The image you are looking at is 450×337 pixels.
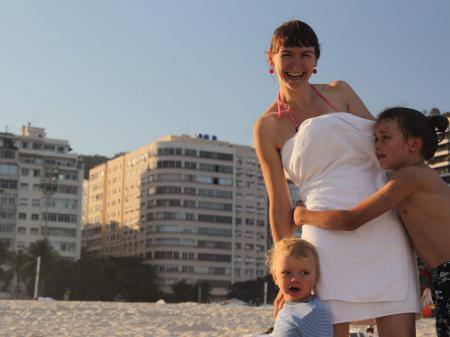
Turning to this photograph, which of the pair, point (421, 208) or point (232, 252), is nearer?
point (421, 208)

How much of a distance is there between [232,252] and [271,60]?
325ft

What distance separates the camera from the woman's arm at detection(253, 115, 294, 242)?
348cm

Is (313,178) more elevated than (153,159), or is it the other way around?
(153,159)

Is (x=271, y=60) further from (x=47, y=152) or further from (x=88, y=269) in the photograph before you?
(x=47, y=152)

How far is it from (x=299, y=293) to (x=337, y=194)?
43cm

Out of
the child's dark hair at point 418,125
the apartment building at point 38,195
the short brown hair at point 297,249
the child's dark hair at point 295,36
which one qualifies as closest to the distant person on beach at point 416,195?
A: the child's dark hair at point 418,125

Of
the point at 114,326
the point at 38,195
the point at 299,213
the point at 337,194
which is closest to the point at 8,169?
the point at 38,195

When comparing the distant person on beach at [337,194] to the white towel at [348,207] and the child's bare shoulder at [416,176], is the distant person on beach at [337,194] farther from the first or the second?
the child's bare shoulder at [416,176]

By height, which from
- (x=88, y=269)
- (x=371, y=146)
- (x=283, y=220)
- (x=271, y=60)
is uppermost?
(x=88, y=269)

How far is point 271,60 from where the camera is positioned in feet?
12.1

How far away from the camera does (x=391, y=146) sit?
320cm

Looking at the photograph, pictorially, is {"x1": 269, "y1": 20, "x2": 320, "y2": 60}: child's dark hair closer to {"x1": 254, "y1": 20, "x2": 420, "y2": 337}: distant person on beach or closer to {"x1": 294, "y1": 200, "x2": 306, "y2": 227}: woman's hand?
{"x1": 254, "y1": 20, "x2": 420, "y2": 337}: distant person on beach

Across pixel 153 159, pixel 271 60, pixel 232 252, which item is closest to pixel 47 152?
pixel 153 159

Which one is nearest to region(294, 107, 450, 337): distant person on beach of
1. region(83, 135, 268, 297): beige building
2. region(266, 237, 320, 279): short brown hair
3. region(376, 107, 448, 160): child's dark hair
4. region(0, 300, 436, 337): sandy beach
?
region(376, 107, 448, 160): child's dark hair
